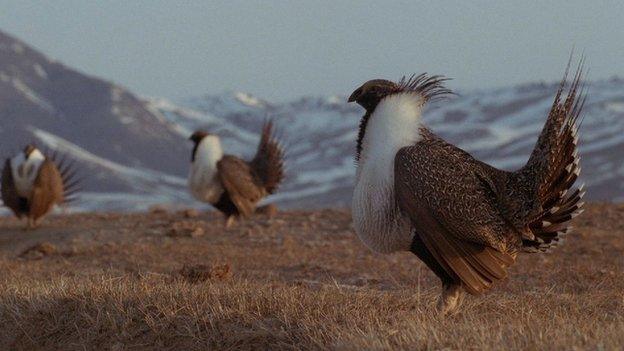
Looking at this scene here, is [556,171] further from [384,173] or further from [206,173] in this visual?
[206,173]

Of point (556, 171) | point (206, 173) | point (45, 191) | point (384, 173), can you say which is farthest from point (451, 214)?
point (45, 191)

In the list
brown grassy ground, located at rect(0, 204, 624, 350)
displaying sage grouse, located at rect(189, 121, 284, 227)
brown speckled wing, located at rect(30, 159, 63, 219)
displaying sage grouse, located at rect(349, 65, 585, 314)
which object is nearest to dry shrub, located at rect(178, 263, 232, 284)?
brown grassy ground, located at rect(0, 204, 624, 350)

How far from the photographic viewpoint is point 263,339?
402 cm

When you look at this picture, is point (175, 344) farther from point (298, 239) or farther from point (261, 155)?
point (261, 155)

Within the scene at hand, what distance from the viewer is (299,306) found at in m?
4.29

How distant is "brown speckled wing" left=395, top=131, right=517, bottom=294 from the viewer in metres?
4.21

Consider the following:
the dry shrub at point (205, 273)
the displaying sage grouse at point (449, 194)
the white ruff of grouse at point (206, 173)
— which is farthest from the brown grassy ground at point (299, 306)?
the white ruff of grouse at point (206, 173)

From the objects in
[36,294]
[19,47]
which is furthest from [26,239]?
[19,47]

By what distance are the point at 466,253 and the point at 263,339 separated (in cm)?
98

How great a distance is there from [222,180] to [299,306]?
280 inches

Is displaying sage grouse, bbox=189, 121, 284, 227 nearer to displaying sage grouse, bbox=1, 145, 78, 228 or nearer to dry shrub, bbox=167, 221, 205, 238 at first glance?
dry shrub, bbox=167, 221, 205, 238

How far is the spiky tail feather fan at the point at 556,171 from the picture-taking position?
14.8 feet

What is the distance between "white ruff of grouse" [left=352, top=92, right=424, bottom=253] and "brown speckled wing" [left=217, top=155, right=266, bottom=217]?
6825 mm

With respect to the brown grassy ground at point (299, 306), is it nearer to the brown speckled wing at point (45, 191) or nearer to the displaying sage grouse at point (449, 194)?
the displaying sage grouse at point (449, 194)
